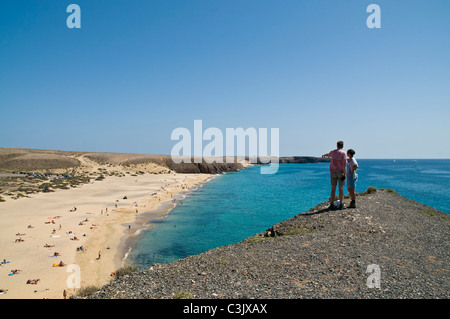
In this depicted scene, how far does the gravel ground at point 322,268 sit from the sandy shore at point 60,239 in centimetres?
1113

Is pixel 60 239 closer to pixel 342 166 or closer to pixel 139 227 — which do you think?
pixel 139 227

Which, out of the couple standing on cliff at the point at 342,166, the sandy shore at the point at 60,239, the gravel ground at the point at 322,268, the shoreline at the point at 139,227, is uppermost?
the couple standing on cliff at the point at 342,166

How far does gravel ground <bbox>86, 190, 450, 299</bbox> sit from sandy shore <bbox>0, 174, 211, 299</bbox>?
11126 mm

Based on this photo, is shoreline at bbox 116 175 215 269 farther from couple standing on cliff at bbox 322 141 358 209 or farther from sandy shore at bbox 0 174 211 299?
couple standing on cliff at bbox 322 141 358 209

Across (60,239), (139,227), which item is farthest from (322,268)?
(139,227)

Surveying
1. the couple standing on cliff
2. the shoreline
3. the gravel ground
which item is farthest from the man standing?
the shoreline

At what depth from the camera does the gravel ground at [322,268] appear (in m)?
6.48

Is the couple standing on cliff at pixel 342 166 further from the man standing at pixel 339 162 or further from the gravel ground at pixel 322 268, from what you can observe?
the gravel ground at pixel 322 268

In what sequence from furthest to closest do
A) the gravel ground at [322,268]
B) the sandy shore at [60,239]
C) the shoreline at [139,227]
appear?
1. the shoreline at [139,227]
2. the sandy shore at [60,239]
3. the gravel ground at [322,268]

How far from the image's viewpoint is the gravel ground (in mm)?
6480

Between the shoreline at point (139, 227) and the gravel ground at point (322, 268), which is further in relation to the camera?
the shoreline at point (139, 227)

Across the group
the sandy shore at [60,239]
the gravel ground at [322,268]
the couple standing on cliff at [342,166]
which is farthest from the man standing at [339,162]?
the sandy shore at [60,239]

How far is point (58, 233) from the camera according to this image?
25.3 metres
